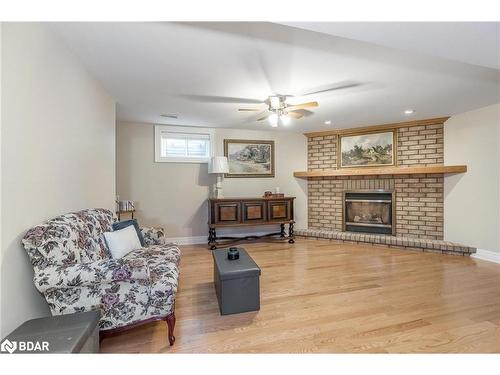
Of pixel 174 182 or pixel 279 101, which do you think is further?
pixel 174 182

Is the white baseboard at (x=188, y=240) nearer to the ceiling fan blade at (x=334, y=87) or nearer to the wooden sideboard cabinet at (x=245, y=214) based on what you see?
the wooden sideboard cabinet at (x=245, y=214)

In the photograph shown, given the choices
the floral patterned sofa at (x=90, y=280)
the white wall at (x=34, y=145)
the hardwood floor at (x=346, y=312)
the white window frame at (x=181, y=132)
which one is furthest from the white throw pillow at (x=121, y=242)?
the white window frame at (x=181, y=132)

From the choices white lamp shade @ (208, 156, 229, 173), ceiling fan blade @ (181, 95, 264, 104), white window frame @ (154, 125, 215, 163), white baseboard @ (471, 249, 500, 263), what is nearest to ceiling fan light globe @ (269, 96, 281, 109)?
ceiling fan blade @ (181, 95, 264, 104)

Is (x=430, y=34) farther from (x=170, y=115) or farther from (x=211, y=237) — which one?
(x=211, y=237)

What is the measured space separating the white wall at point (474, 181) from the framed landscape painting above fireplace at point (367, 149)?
0.85 m

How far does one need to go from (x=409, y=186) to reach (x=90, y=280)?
510cm

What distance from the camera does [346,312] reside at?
221 cm

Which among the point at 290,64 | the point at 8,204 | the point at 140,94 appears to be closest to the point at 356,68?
the point at 290,64

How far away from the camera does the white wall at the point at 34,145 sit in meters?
1.40

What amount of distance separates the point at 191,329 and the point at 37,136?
5.88 ft

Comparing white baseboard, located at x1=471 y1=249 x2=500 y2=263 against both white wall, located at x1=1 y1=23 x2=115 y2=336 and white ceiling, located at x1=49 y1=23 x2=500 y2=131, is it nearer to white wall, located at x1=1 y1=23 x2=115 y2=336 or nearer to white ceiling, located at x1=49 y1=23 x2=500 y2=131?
white ceiling, located at x1=49 y1=23 x2=500 y2=131

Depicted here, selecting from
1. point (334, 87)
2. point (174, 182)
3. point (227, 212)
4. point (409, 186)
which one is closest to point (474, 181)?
point (409, 186)

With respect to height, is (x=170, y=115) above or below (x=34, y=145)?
above
